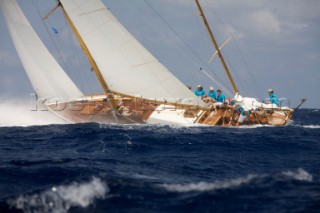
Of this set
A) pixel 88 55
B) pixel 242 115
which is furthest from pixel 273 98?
pixel 88 55

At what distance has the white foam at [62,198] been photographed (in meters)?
6.79

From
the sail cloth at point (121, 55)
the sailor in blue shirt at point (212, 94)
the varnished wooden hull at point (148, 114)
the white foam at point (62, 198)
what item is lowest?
the white foam at point (62, 198)

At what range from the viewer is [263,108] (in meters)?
23.4

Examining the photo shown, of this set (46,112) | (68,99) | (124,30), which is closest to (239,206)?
(124,30)

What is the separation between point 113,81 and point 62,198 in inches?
541

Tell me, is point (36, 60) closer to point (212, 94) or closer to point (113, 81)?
point (113, 81)

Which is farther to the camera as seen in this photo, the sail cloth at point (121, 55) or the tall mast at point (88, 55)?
the tall mast at point (88, 55)

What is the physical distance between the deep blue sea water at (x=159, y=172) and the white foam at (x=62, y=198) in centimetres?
2

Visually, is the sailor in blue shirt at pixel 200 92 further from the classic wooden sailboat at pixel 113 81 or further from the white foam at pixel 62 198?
the white foam at pixel 62 198

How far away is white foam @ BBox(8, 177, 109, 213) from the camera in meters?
6.79

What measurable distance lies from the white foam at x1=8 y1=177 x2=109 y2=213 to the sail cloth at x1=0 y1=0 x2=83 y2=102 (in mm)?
16774

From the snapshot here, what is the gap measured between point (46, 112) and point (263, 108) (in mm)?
14789

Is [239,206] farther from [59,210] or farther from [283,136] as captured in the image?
[283,136]

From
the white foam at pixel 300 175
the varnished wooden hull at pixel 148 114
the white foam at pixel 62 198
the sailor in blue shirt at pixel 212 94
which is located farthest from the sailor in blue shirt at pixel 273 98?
the white foam at pixel 62 198
